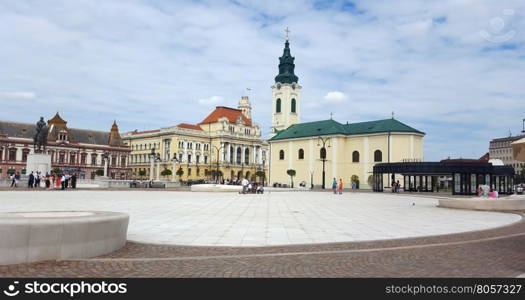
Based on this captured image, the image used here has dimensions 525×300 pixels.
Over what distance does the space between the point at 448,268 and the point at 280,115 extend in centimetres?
10214

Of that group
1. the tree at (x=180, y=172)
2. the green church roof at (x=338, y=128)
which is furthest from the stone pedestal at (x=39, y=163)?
the green church roof at (x=338, y=128)

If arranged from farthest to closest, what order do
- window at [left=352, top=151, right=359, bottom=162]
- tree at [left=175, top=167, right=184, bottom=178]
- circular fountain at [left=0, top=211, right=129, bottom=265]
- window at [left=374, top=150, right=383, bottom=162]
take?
1. tree at [left=175, top=167, right=184, bottom=178]
2. window at [left=352, top=151, right=359, bottom=162]
3. window at [left=374, top=150, right=383, bottom=162]
4. circular fountain at [left=0, top=211, right=129, bottom=265]

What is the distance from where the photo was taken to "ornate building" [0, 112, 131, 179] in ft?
316

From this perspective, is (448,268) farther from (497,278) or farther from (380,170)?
(380,170)

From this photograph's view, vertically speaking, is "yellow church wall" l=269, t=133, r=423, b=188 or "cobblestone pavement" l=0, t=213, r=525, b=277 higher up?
"yellow church wall" l=269, t=133, r=423, b=188

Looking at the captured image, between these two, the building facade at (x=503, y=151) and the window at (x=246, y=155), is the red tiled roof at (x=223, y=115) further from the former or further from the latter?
the building facade at (x=503, y=151)

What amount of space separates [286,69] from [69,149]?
5717 cm

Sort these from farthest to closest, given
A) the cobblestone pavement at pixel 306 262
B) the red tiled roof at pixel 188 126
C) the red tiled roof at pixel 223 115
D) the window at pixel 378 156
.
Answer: the red tiled roof at pixel 223 115, the red tiled roof at pixel 188 126, the window at pixel 378 156, the cobblestone pavement at pixel 306 262

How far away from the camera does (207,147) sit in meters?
123

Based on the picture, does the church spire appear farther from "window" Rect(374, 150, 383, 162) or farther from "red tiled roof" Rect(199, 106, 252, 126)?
"window" Rect(374, 150, 383, 162)

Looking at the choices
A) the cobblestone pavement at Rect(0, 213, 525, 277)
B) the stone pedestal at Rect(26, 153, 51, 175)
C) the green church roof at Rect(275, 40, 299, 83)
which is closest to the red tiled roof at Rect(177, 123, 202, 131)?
the green church roof at Rect(275, 40, 299, 83)

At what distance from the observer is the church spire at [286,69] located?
357 ft

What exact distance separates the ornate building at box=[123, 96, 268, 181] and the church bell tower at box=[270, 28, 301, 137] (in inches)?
696

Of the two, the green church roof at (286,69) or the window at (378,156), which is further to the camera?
the green church roof at (286,69)
